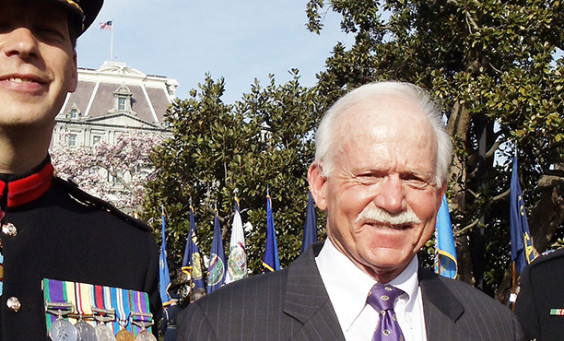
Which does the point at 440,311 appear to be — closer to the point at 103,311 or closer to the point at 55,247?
the point at 103,311

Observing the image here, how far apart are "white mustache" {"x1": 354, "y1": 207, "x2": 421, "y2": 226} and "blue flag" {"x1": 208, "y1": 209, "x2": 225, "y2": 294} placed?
13.1 metres

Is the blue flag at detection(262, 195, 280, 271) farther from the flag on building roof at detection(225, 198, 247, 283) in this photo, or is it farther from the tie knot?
the tie knot

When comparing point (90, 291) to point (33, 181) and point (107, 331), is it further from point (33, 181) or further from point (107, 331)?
point (33, 181)

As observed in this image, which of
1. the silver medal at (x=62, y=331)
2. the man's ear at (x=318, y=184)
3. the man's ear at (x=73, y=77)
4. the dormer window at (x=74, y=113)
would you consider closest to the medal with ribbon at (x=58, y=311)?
the silver medal at (x=62, y=331)

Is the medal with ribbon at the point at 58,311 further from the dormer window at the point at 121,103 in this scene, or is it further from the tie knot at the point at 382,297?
the dormer window at the point at 121,103

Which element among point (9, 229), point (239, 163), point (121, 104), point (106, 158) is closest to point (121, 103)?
point (121, 104)

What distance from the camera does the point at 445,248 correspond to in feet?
37.2

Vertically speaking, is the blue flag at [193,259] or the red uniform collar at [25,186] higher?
the red uniform collar at [25,186]

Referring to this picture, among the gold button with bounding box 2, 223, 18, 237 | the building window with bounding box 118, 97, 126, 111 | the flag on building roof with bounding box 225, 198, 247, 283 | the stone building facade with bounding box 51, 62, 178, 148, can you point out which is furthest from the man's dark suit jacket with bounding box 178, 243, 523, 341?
the building window with bounding box 118, 97, 126, 111

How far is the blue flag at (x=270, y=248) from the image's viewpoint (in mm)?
14859

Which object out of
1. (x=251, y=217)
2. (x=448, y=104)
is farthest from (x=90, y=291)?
(x=251, y=217)

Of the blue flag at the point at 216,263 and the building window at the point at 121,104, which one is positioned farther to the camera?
the building window at the point at 121,104

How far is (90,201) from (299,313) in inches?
39.2

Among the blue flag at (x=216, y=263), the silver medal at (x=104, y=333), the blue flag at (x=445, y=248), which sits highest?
the silver medal at (x=104, y=333)
